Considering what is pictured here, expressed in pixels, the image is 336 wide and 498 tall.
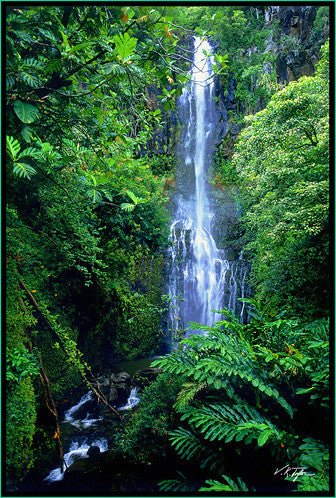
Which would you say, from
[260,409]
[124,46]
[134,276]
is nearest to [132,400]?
[134,276]

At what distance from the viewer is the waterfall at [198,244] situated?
240 inches

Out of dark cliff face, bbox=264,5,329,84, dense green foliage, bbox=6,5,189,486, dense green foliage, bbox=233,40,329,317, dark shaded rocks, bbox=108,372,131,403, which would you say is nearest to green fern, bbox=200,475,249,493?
dense green foliage, bbox=6,5,189,486

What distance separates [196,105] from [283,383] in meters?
11.5

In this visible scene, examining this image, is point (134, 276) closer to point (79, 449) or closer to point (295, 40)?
point (79, 449)

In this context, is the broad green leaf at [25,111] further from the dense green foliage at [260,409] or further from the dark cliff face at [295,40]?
the dark cliff face at [295,40]

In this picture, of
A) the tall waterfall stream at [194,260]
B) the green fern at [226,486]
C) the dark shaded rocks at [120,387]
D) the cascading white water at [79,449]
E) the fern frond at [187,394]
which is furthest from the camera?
the dark shaded rocks at [120,387]

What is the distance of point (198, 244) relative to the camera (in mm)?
7090

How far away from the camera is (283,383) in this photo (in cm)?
184

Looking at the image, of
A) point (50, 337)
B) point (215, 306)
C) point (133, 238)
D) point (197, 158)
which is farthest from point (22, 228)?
point (197, 158)
